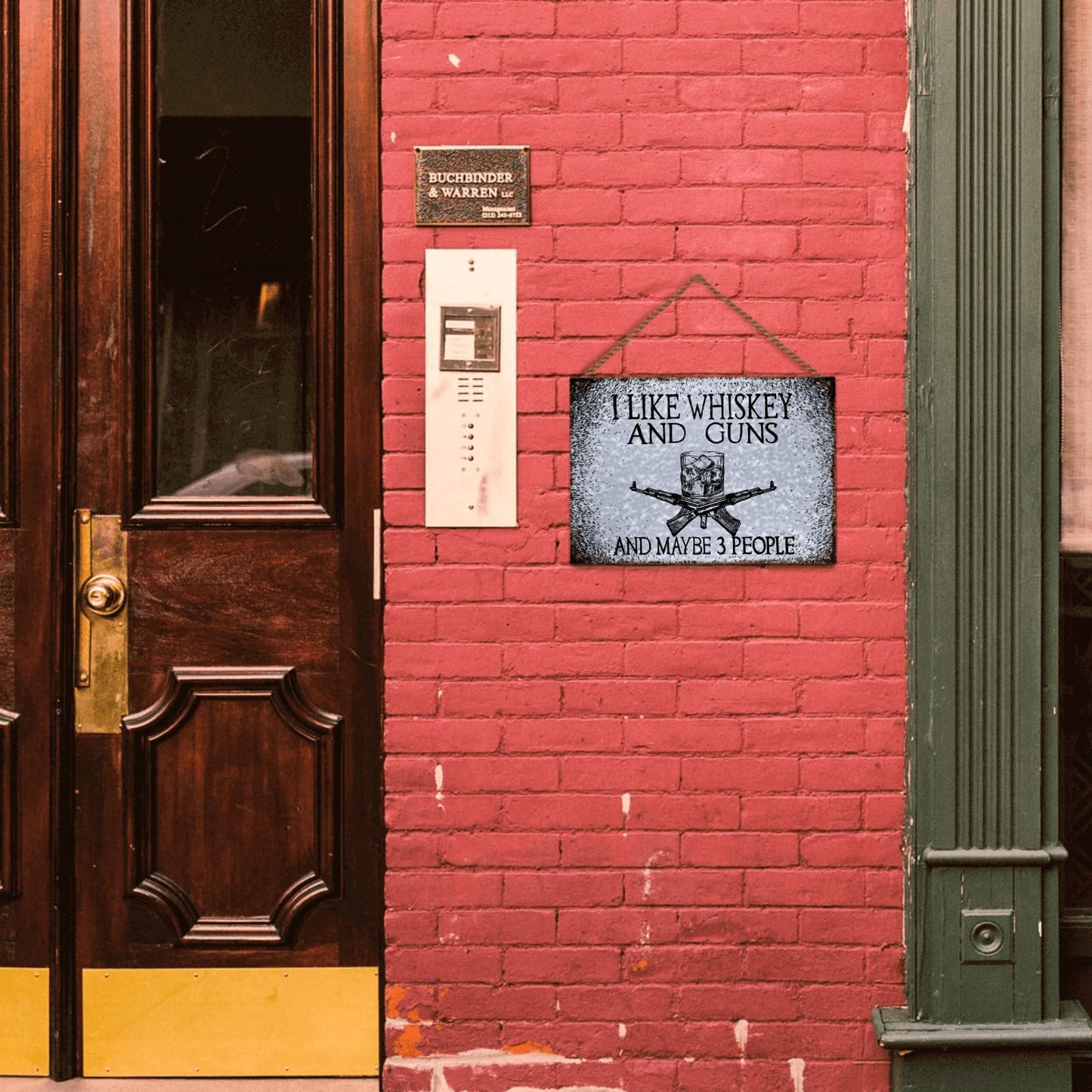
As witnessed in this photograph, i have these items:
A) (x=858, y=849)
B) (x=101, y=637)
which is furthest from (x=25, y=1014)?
(x=858, y=849)

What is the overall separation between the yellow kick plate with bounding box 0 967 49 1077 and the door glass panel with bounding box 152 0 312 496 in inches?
51.5

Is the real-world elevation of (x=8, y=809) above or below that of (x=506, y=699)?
below

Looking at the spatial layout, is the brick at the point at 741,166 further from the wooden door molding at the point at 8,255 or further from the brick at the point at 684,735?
the wooden door molding at the point at 8,255

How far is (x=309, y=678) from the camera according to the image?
2820mm

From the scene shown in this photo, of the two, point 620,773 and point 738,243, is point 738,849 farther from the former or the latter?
point 738,243

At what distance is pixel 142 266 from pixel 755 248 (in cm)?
158

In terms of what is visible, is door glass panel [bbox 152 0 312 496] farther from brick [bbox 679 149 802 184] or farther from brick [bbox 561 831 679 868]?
brick [bbox 561 831 679 868]

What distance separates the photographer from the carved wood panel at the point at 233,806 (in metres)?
2.81

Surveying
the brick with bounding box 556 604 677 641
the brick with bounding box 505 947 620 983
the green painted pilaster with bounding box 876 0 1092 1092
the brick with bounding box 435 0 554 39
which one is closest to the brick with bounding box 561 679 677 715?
the brick with bounding box 556 604 677 641

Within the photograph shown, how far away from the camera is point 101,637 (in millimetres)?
2824

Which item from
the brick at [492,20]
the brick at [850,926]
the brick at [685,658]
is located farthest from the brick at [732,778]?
the brick at [492,20]

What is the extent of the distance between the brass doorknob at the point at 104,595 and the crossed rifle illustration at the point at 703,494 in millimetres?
1350

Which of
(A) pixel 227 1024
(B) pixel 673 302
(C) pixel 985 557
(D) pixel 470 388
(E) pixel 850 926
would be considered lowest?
(A) pixel 227 1024

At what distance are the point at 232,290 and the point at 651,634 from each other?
141 cm
